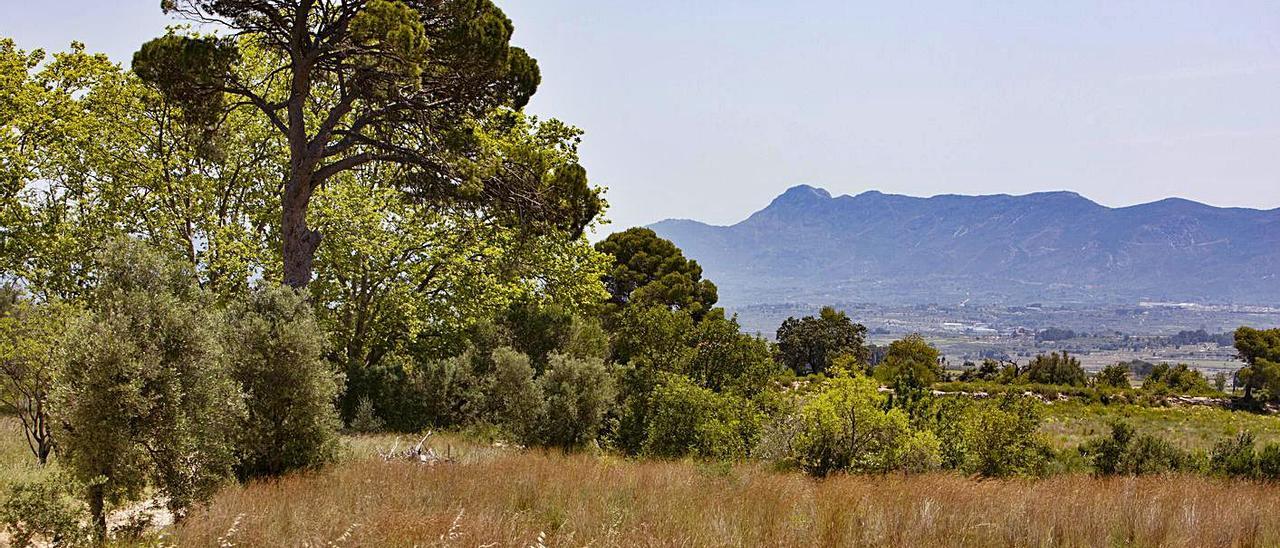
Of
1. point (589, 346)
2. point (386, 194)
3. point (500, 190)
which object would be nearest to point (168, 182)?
point (386, 194)

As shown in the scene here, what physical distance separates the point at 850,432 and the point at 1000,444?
8.88ft

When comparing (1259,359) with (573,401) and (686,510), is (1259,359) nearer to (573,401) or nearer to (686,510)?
(573,401)

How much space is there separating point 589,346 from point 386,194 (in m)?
6.68

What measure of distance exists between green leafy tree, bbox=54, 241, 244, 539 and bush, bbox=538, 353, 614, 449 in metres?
6.21

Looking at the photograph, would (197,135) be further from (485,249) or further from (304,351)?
(304,351)

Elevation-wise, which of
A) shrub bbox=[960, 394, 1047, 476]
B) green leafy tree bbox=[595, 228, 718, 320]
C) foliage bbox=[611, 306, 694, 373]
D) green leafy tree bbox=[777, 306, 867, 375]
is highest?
green leafy tree bbox=[595, 228, 718, 320]

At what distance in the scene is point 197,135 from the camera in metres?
18.4

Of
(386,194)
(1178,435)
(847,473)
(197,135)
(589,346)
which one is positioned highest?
(197,135)

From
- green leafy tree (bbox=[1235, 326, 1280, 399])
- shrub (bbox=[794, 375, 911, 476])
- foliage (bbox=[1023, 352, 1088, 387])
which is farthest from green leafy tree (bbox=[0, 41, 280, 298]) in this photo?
green leafy tree (bbox=[1235, 326, 1280, 399])

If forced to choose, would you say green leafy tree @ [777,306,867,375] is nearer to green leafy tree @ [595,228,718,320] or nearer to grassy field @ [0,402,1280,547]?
green leafy tree @ [595,228,718,320]

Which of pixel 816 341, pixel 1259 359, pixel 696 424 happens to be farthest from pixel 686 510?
pixel 1259 359

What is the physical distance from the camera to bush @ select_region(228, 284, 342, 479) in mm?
7755

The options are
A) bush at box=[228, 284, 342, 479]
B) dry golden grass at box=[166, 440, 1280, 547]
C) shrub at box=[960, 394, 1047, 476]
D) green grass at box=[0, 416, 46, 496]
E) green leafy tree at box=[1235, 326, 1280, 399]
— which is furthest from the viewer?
green leafy tree at box=[1235, 326, 1280, 399]

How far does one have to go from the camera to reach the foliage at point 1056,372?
4978 cm
